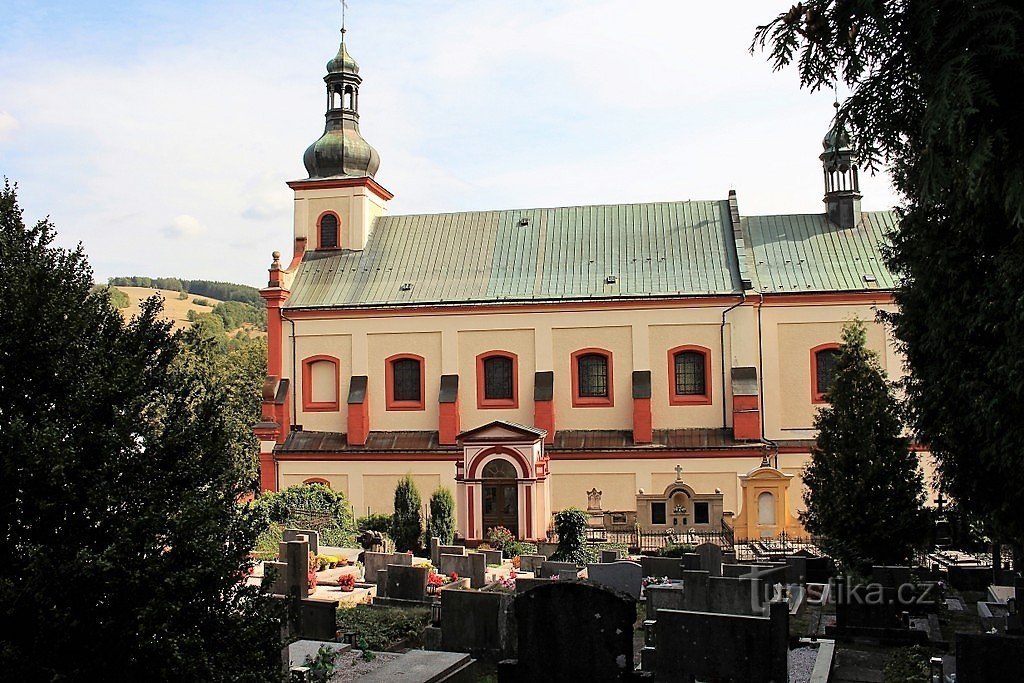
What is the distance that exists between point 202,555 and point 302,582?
10.6 m

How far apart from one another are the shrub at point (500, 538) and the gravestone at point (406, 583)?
811 cm

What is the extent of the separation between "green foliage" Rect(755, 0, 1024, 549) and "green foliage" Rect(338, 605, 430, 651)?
25.6 ft

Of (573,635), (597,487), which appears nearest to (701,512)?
(597,487)

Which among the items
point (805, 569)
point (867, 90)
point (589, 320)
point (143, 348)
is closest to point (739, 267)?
point (589, 320)

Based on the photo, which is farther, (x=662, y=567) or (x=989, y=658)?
(x=662, y=567)

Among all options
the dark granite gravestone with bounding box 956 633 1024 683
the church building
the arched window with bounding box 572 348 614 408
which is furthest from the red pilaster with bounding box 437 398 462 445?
the dark granite gravestone with bounding box 956 633 1024 683

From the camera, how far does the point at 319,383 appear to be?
32.3 meters

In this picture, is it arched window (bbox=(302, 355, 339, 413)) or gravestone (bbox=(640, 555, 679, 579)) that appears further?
arched window (bbox=(302, 355, 339, 413))

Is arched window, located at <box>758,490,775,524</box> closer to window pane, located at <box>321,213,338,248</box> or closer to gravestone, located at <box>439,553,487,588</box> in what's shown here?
gravestone, located at <box>439,553,487,588</box>

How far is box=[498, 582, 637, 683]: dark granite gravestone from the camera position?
27.5 feet

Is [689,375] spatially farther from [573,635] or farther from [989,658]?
[573,635]

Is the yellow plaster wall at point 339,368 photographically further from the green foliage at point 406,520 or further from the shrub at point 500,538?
the shrub at point 500,538

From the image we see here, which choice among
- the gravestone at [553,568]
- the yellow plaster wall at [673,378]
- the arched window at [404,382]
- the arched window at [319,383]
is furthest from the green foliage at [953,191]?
the arched window at [319,383]

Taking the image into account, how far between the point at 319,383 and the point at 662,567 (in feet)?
58.1
